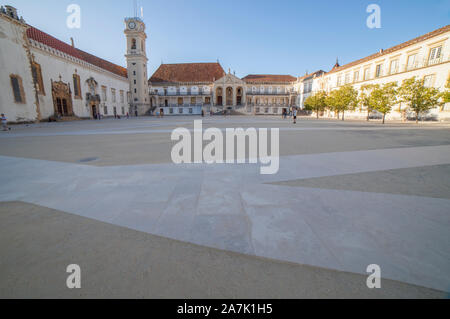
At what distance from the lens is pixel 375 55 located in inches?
1383

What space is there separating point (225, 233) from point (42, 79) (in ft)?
110

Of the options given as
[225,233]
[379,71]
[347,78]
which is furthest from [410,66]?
[225,233]

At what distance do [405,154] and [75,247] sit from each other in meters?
8.38

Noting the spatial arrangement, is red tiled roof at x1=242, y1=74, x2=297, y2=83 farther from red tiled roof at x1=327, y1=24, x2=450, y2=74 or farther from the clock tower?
the clock tower

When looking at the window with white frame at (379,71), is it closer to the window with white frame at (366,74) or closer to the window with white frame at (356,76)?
the window with white frame at (366,74)

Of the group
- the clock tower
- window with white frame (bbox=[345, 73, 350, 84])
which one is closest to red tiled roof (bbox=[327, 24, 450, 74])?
window with white frame (bbox=[345, 73, 350, 84])

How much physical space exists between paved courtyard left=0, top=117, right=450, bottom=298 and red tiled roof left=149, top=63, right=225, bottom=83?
59745 mm

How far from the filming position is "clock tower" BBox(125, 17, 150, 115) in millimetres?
45656

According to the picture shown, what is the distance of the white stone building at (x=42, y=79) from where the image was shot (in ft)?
64.3
